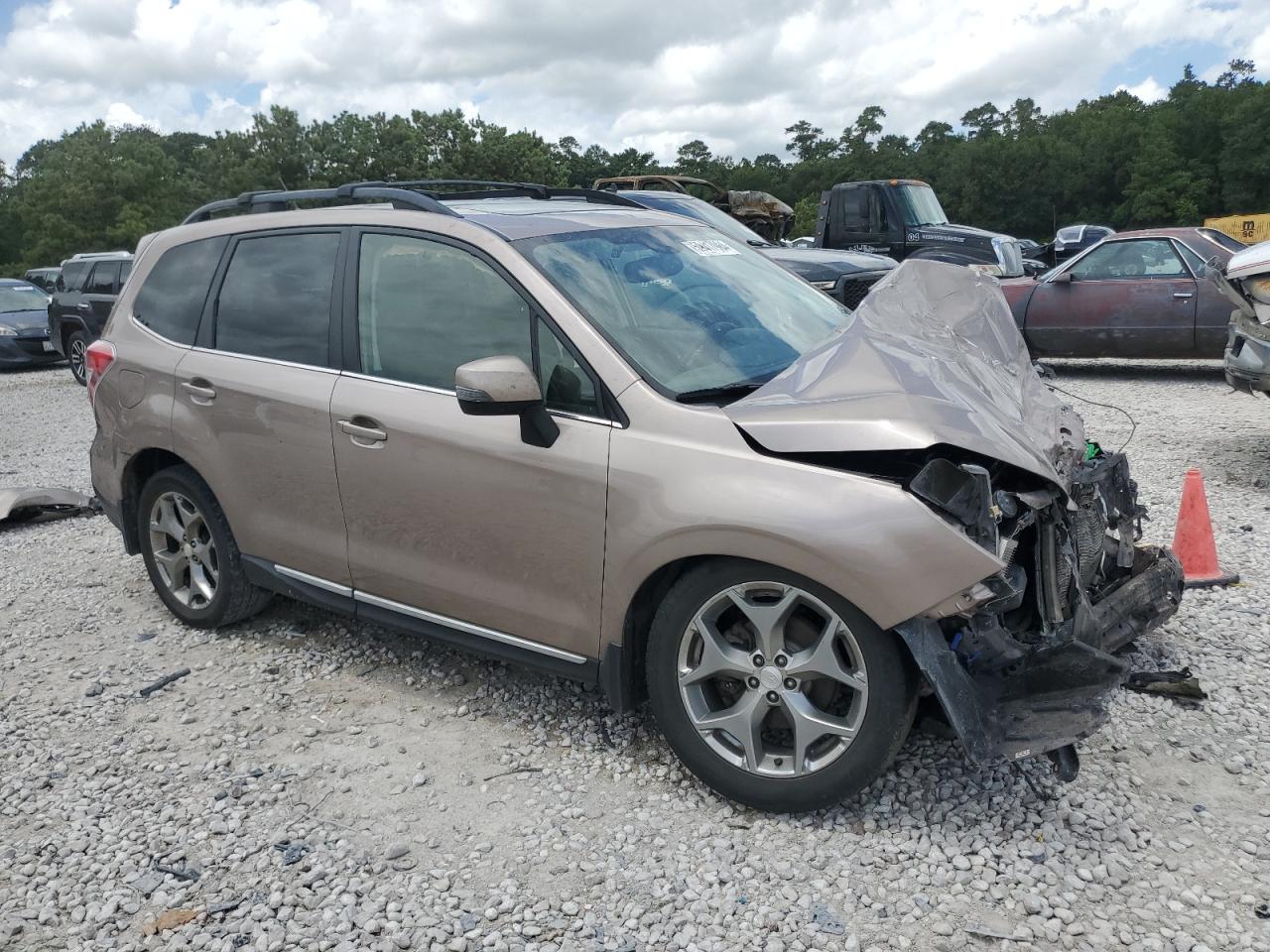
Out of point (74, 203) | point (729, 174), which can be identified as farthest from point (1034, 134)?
point (74, 203)

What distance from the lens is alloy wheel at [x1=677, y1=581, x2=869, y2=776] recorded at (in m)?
2.99

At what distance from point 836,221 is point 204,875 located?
15.9 meters

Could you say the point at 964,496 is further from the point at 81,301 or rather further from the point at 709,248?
the point at 81,301

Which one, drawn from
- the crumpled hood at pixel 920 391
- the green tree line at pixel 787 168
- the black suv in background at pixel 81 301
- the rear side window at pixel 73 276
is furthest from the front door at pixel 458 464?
the green tree line at pixel 787 168

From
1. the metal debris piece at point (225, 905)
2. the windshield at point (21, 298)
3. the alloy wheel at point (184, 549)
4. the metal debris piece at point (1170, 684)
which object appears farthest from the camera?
the windshield at point (21, 298)

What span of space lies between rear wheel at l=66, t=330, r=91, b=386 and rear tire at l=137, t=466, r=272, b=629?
513 inches

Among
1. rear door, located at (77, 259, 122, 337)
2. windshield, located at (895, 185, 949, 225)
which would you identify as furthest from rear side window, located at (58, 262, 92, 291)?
windshield, located at (895, 185, 949, 225)

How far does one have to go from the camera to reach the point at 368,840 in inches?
126

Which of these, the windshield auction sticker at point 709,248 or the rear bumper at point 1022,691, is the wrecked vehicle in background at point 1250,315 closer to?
the windshield auction sticker at point 709,248

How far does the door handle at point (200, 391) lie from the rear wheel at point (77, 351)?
13456 mm

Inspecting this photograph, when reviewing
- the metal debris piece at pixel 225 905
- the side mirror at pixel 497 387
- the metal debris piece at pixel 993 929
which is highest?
the side mirror at pixel 497 387

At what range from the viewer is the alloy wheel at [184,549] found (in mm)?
4730

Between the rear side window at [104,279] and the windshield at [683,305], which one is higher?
the windshield at [683,305]

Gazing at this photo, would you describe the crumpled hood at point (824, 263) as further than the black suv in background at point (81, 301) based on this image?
No
